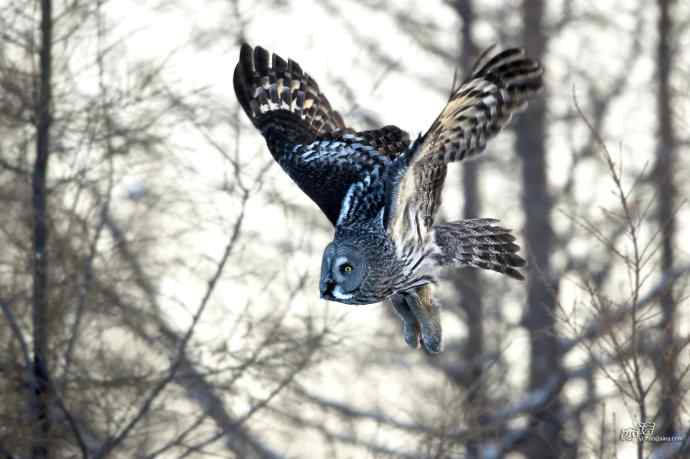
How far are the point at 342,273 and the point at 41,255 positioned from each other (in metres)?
1.89

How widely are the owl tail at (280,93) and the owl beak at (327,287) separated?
1.76 metres

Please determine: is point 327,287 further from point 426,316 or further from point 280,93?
point 280,93

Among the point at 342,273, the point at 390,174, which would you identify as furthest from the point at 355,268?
the point at 390,174

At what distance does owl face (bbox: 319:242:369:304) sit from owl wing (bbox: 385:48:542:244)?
29cm

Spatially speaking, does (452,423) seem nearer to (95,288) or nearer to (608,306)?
(608,306)

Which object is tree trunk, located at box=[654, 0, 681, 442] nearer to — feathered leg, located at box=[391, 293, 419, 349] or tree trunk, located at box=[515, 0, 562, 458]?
tree trunk, located at box=[515, 0, 562, 458]

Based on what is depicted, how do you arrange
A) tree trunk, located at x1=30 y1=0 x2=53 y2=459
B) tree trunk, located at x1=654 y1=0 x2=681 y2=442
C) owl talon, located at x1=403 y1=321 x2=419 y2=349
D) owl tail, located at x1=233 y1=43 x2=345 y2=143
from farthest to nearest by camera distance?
tree trunk, located at x1=654 y1=0 x2=681 y2=442 < owl tail, located at x1=233 y1=43 x2=345 y2=143 < owl talon, located at x1=403 y1=321 x2=419 y2=349 < tree trunk, located at x1=30 y1=0 x2=53 y2=459

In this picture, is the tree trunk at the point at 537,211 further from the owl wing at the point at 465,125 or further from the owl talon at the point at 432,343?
the owl wing at the point at 465,125

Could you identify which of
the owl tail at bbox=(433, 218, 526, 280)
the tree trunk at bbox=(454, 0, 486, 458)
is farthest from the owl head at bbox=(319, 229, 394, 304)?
the tree trunk at bbox=(454, 0, 486, 458)

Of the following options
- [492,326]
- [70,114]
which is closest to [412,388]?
[492,326]

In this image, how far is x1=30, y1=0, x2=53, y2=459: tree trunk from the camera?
21.7 ft

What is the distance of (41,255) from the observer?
6871 millimetres

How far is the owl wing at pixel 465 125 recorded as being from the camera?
20.5 ft

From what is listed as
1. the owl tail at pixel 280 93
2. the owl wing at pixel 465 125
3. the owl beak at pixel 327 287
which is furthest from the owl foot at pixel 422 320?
the owl beak at pixel 327 287
